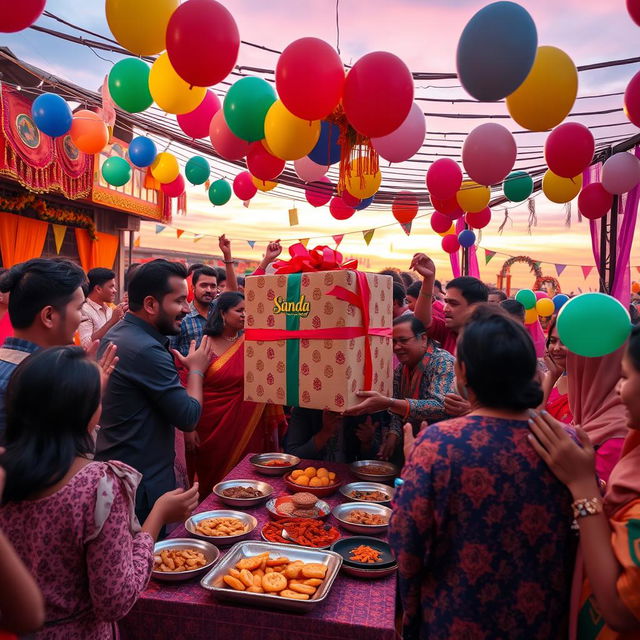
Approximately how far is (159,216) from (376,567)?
1025 cm

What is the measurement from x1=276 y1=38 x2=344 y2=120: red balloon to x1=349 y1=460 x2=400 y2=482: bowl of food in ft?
5.88

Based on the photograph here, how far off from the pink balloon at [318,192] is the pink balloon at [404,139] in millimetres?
1678

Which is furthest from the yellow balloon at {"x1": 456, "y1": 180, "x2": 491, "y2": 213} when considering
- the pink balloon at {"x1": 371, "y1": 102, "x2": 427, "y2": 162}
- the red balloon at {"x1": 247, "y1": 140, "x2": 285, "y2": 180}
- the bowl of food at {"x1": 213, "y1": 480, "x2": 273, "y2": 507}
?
the bowl of food at {"x1": 213, "y1": 480, "x2": 273, "y2": 507}

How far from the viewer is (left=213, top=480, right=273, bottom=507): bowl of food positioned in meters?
2.14

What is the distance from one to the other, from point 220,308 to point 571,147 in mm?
2532

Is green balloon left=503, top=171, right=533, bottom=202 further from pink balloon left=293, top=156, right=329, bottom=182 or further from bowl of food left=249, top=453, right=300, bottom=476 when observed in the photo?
bowl of food left=249, top=453, right=300, bottom=476

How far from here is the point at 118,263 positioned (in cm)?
1082

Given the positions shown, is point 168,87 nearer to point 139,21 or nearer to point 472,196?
point 139,21

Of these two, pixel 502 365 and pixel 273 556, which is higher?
pixel 502 365

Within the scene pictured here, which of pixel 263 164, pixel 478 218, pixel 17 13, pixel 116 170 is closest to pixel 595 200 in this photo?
pixel 478 218

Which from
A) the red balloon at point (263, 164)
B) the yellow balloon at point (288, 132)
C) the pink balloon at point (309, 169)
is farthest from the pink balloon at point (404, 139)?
the red balloon at point (263, 164)

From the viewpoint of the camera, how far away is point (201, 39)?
86.7 inches

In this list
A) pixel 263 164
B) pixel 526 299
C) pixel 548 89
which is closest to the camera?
pixel 548 89

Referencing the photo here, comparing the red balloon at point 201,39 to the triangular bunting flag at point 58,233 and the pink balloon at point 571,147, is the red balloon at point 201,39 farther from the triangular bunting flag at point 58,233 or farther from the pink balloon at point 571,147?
the triangular bunting flag at point 58,233
